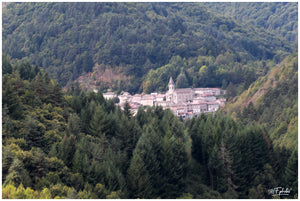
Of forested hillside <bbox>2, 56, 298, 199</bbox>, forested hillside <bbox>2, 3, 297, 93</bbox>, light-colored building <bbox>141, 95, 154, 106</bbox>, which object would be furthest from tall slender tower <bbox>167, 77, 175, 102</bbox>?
forested hillside <bbox>2, 56, 298, 199</bbox>

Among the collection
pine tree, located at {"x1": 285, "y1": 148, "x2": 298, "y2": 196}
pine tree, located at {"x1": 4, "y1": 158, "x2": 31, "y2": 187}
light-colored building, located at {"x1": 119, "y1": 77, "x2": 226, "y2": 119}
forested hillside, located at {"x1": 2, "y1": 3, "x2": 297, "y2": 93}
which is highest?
forested hillside, located at {"x1": 2, "y1": 3, "x2": 297, "y2": 93}

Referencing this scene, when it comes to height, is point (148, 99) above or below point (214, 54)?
below

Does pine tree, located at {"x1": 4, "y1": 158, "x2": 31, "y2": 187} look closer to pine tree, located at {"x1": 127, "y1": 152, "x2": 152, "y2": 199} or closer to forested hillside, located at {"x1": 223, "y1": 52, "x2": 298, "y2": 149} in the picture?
pine tree, located at {"x1": 127, "y1": 152, "x2": 152, "y2": 199}

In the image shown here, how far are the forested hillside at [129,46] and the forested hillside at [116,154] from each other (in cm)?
8210

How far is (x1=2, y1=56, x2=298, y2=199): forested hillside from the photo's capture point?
84.7 ft

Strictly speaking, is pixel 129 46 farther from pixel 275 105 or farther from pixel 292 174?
pixel 292 174

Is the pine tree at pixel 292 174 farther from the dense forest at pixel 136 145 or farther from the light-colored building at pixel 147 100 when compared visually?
the light-colored building at pixel 147 100

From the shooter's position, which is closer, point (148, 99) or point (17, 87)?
point (17, 87)

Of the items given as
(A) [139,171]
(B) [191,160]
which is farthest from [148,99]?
(A) [139,171]

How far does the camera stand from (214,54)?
455 feet

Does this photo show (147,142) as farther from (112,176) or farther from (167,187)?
(112,176)

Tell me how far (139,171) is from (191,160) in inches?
333

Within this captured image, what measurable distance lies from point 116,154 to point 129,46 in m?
109

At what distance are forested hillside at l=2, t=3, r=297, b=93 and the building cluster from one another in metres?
9.32
